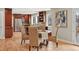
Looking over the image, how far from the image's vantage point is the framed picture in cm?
346

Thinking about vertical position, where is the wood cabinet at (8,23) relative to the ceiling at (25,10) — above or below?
below

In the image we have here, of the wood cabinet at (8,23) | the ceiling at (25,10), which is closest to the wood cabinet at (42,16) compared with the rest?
the ceiling at (25,10)

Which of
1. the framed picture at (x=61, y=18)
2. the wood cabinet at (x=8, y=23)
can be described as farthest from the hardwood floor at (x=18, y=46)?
the framed picture at (x=61, y=18)

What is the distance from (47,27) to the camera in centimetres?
345

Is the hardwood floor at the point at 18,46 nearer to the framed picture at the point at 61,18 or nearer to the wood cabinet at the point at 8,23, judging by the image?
the wood cabinet at the point at 8,23

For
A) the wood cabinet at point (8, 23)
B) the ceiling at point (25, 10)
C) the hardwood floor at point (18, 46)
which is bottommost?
the hardwood floor at point (18, 46)

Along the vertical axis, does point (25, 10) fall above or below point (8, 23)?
above

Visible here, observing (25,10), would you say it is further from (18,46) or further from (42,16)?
(18,46)

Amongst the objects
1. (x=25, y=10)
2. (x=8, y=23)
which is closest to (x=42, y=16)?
(x=25, y=10)

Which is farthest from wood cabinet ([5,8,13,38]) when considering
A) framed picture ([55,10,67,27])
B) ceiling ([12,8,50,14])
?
framed picture ([55,10,67,27])

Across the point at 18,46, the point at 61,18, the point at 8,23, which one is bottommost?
the point at 18,46

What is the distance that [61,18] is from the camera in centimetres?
350

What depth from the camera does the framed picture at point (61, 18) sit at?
11.3 feet
